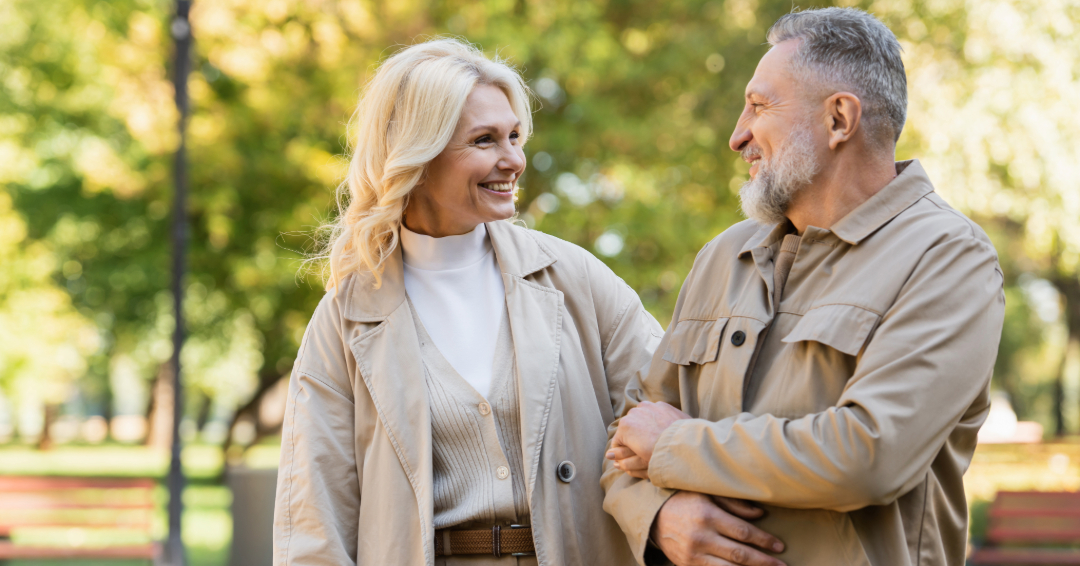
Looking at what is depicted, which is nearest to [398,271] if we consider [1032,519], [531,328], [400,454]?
[531,328]

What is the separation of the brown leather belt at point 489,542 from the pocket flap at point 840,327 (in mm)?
1064

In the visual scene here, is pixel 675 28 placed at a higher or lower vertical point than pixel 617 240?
higher

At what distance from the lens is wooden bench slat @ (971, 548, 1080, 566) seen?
8.06 metres

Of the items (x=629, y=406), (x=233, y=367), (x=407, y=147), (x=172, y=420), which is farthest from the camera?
(x=233, y=367)

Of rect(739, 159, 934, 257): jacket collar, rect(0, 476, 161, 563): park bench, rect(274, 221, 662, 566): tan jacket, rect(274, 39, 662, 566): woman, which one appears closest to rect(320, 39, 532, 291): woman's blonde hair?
rect(274, 39, 662, 566): woman

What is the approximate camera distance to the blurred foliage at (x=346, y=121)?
10211 mm

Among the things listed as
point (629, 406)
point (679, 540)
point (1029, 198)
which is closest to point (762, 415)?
point (679, 540)

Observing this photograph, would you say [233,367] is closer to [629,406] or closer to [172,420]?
[172,420]

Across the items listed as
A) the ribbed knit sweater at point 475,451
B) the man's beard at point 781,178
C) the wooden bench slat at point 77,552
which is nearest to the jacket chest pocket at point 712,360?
the man's beard at point 781,178

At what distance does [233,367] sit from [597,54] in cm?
1156

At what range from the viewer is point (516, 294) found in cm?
315

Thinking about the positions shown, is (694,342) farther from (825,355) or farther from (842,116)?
(842,116)

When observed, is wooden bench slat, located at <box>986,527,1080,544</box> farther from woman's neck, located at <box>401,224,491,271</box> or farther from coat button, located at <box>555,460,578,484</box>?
woman's neck, located at <box>401,224,491,271</box>

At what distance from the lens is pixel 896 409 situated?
6.83 ft
